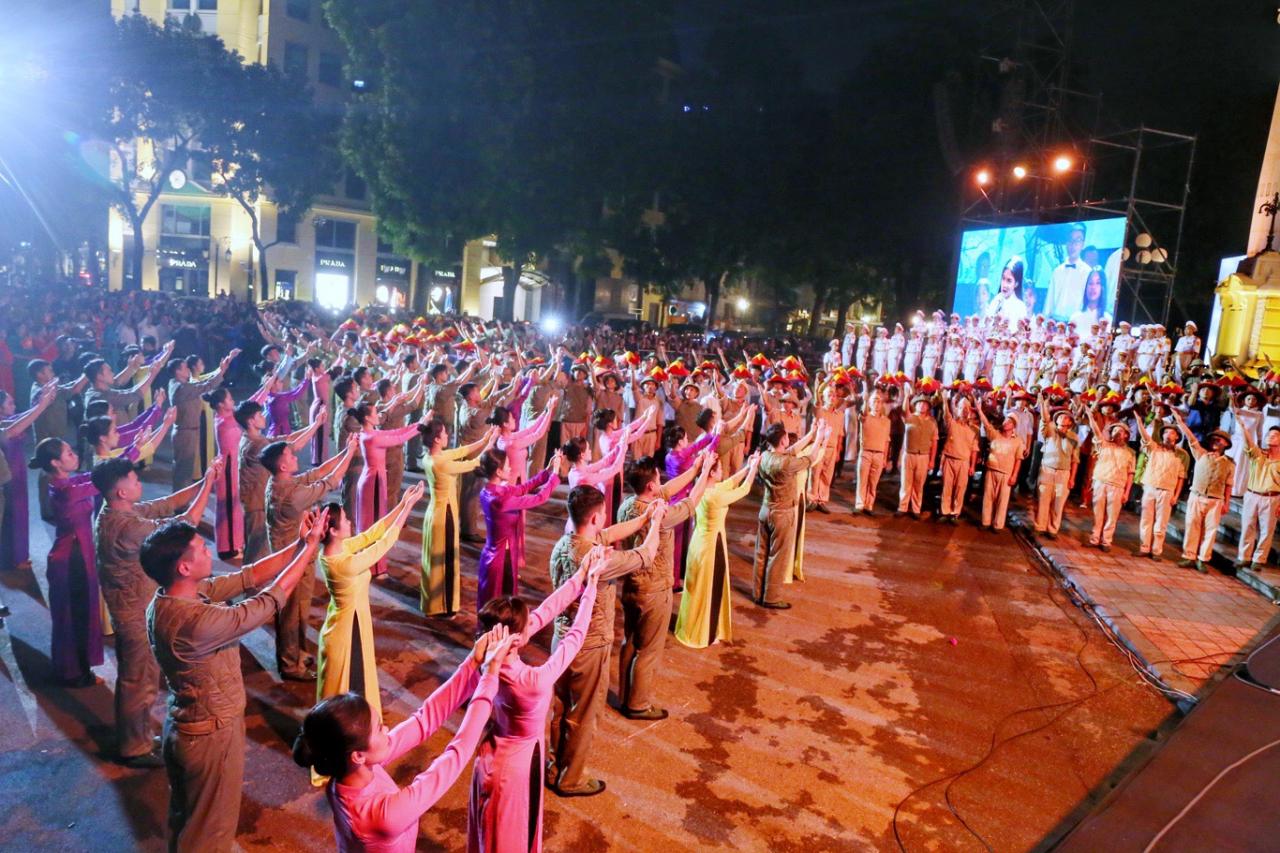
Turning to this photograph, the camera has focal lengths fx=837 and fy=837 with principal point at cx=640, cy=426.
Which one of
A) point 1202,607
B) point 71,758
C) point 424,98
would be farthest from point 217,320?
point 1202,607

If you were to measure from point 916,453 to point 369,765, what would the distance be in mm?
10965

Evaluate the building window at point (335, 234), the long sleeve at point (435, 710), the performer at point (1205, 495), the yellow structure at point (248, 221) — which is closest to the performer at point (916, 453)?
the performer at point (1205, 495)

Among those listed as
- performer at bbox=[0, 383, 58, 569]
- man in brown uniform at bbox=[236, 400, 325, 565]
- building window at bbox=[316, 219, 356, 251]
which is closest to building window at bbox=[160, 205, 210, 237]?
building window at bbox=[316, 219, 356, 251]

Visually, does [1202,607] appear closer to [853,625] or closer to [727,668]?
[853,625]

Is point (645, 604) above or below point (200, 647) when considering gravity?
below

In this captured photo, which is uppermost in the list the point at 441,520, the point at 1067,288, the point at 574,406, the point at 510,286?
the point at 1067,288

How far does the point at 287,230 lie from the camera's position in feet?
139

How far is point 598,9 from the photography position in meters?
29.9

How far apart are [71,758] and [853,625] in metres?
6.51

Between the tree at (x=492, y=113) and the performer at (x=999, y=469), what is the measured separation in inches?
826

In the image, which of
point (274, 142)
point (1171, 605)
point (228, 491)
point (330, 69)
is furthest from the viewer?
point (330, 69)

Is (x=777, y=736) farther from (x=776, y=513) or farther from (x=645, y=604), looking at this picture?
(x=776, y=513)

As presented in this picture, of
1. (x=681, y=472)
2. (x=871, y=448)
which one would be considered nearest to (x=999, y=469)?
(x=871, y=448)

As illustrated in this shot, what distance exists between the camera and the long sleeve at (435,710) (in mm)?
3191
